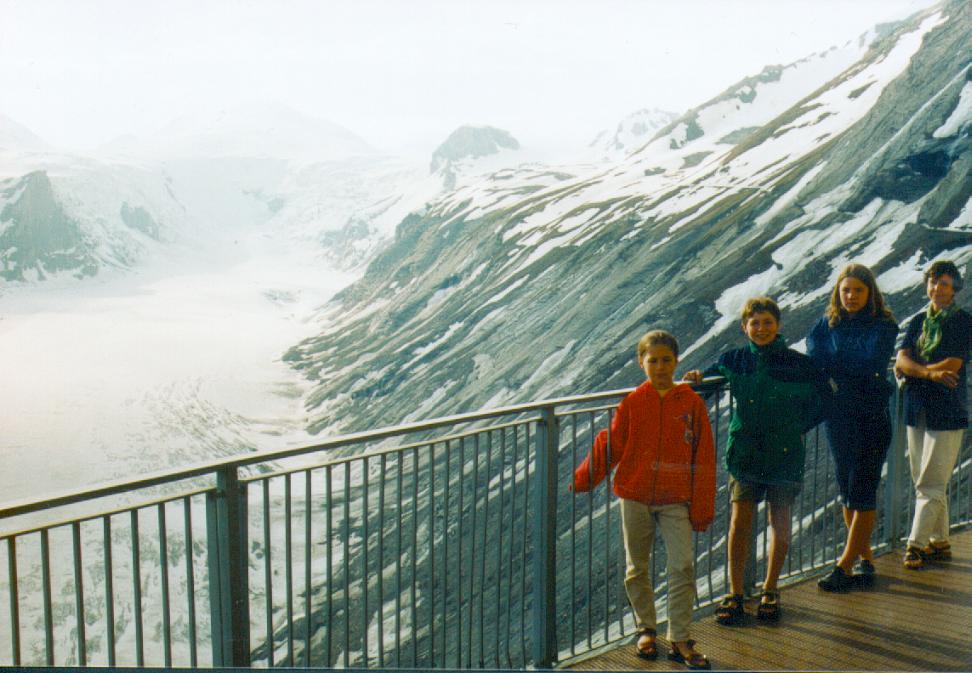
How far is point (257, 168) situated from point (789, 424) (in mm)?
88585

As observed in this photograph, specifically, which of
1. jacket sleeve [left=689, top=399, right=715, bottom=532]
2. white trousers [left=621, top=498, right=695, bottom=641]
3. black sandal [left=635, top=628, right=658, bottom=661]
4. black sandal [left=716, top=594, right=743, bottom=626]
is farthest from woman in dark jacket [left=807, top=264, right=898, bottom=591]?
black sandal [left=635, top=628, right=658, bottom=661]

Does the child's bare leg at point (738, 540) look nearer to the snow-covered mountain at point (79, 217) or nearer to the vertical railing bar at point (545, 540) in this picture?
the vertical railing bar at point (545, 540)


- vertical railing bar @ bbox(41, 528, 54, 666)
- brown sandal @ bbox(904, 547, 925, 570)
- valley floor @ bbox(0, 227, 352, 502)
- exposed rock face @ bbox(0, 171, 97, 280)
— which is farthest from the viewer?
exposed rock face @ bbox(0, 171, 97, 280)

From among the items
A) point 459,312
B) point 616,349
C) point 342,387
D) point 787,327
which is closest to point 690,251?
point 616,349

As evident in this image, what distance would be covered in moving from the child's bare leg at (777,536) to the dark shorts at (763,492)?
0.02 metres

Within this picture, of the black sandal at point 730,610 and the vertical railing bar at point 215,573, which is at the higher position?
the vertical railing bar at point 215,573

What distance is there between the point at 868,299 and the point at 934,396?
0.80 meters

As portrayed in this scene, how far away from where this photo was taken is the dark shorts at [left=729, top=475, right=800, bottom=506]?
3.39 metres

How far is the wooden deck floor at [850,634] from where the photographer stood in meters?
3.12

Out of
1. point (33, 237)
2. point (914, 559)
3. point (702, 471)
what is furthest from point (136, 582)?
point (33, 237)

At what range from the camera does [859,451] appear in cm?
359

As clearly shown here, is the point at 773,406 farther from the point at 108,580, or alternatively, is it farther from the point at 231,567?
the point at 108,580

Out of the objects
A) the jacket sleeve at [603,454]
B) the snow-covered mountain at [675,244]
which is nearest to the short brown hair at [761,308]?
the jacket sleeve at [603,454]

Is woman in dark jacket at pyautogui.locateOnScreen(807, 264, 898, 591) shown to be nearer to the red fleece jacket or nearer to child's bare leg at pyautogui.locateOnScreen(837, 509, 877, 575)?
child's bare leg at pyautogui.locateOnScreen(837, 509, 877, 575)
